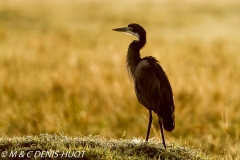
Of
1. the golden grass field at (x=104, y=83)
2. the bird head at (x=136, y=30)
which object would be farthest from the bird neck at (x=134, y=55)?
the golden grass field at (x=104, y=83)

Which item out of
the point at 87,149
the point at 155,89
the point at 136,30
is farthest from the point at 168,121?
the point at 136,30

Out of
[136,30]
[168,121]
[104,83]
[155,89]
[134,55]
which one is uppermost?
[104,83]

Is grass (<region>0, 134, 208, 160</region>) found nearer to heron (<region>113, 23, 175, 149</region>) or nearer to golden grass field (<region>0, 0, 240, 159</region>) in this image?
heron (<region>113, 23, 175, 149</region>)

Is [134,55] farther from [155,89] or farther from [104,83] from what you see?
[104,83]

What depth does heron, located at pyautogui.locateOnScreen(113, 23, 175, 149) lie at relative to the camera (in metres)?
5.22

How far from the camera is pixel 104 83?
1208cm

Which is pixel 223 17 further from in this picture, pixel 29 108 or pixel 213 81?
pixel 29 108

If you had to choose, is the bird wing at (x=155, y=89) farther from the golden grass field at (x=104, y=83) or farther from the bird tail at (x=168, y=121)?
the golden grass field at (x=104, y=83)

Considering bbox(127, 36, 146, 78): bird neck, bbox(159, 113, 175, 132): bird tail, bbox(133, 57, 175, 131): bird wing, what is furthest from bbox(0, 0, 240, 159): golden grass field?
bbox(159, 113, 175, 132): bird tail

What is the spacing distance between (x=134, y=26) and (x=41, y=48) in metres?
12.2

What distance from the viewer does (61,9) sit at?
102 feet

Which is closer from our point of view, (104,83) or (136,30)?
(136,30)

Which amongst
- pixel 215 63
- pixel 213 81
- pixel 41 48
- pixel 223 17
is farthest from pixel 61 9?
pixel 213 81

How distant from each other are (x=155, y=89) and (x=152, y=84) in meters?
0.07
